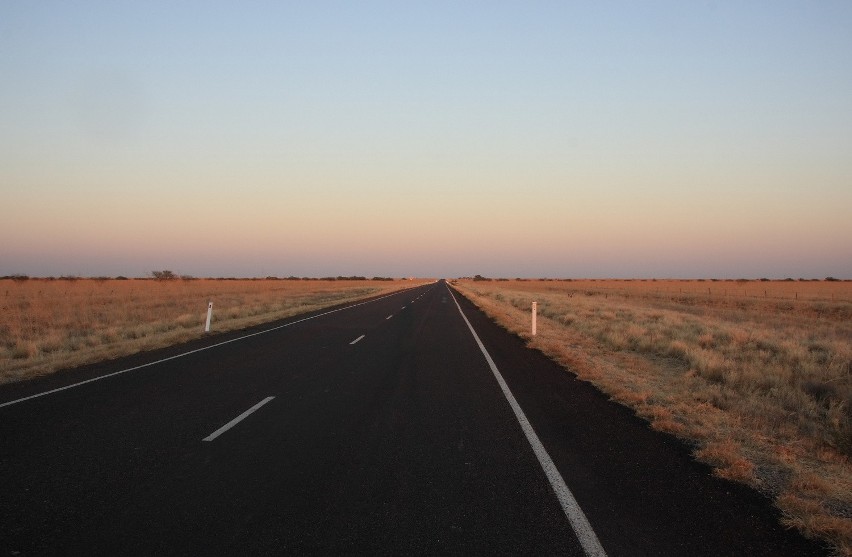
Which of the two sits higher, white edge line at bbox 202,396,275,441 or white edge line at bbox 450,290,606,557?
white edge line at bbox 450,290,606,557

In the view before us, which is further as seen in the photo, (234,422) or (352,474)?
(234,422)

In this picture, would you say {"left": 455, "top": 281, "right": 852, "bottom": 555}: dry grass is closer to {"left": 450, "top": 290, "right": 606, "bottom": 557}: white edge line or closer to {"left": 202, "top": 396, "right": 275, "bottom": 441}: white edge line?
{"left": 450, "top": 290, "right": 606, "bottom": 557}: white edge line

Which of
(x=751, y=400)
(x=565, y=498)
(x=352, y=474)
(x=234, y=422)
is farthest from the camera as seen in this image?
(x=751, y=400)

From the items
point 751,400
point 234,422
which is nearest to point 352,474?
point 234,422

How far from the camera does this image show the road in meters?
3.88

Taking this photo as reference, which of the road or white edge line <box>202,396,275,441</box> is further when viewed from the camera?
white edge line <box>202,396,275,441</box>

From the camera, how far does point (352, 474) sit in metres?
5.16

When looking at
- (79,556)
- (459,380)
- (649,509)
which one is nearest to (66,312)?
(459,380)

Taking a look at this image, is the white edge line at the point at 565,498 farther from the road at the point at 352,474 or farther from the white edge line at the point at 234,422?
the white edge line at the point at 234,422

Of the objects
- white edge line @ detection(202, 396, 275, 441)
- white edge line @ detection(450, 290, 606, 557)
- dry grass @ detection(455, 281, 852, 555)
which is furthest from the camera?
white edge line @ detection(202, 396, 275, 441)

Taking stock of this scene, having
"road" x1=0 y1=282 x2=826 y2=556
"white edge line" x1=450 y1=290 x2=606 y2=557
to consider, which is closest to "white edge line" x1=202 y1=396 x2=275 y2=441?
"road" x1=0 y1=282 x2=826 y2=556

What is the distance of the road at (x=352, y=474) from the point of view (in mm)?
3877

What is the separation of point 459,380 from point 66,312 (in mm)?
23629

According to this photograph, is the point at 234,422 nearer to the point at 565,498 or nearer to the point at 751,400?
the point at 565,498
